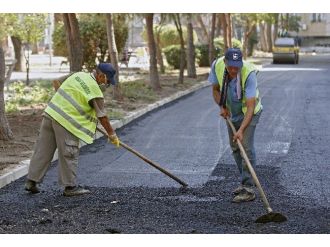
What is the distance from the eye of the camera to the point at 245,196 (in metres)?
6.76

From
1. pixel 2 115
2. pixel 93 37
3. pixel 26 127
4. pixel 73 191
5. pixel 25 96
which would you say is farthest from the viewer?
pixel 93 37

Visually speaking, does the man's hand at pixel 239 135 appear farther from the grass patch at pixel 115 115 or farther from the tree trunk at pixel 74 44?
the tree trunk at pixel 74 44

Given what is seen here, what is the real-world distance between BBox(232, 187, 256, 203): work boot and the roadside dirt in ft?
8.52

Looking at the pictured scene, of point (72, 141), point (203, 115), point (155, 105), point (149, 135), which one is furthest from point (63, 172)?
point (155, 105)

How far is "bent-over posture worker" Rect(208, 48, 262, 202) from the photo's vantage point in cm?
652

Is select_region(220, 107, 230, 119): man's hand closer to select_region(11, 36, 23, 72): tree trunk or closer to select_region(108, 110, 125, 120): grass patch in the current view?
select_region(108, 110, 125, 120): grass patch

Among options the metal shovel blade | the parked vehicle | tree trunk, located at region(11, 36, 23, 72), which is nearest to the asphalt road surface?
the metal shovel blade

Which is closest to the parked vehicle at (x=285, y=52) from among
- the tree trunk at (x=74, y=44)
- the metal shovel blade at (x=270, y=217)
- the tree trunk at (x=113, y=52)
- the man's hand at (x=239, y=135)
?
the tree trunk at (x=113, y=52)

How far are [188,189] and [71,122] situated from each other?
134 centimetres

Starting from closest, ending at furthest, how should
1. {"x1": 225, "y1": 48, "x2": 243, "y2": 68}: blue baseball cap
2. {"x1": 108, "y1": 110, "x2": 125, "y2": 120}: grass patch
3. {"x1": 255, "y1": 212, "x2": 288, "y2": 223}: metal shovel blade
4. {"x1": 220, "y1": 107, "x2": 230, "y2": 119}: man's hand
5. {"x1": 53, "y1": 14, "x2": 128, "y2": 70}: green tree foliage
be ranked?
{"x1": 255, "y1": 212, "x2": 288, "y2": 223}: metal shovel blade < {"x1": 225, "y1": 48, "x2": 243, "y2": 68}: blue baseball cap < {"x1": 220, "y1": 107, "x2": 230, "y2": 119}: man's hand < {"x1": 108, "y1": 110, "x2": 125, "y2": 120}: grass patch < {"x1": 53, "y1": 14, "x2": 128, "y2": 70}: green tree foliage

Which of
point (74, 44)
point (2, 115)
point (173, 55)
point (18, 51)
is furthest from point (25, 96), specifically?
point (173, 55)

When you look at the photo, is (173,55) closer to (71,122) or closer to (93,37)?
(93,37)

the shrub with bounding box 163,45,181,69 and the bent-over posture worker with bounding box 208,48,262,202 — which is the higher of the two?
the bent-over posture worker with bounding box 208,48,262,202

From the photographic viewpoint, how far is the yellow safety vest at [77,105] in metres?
7.00
